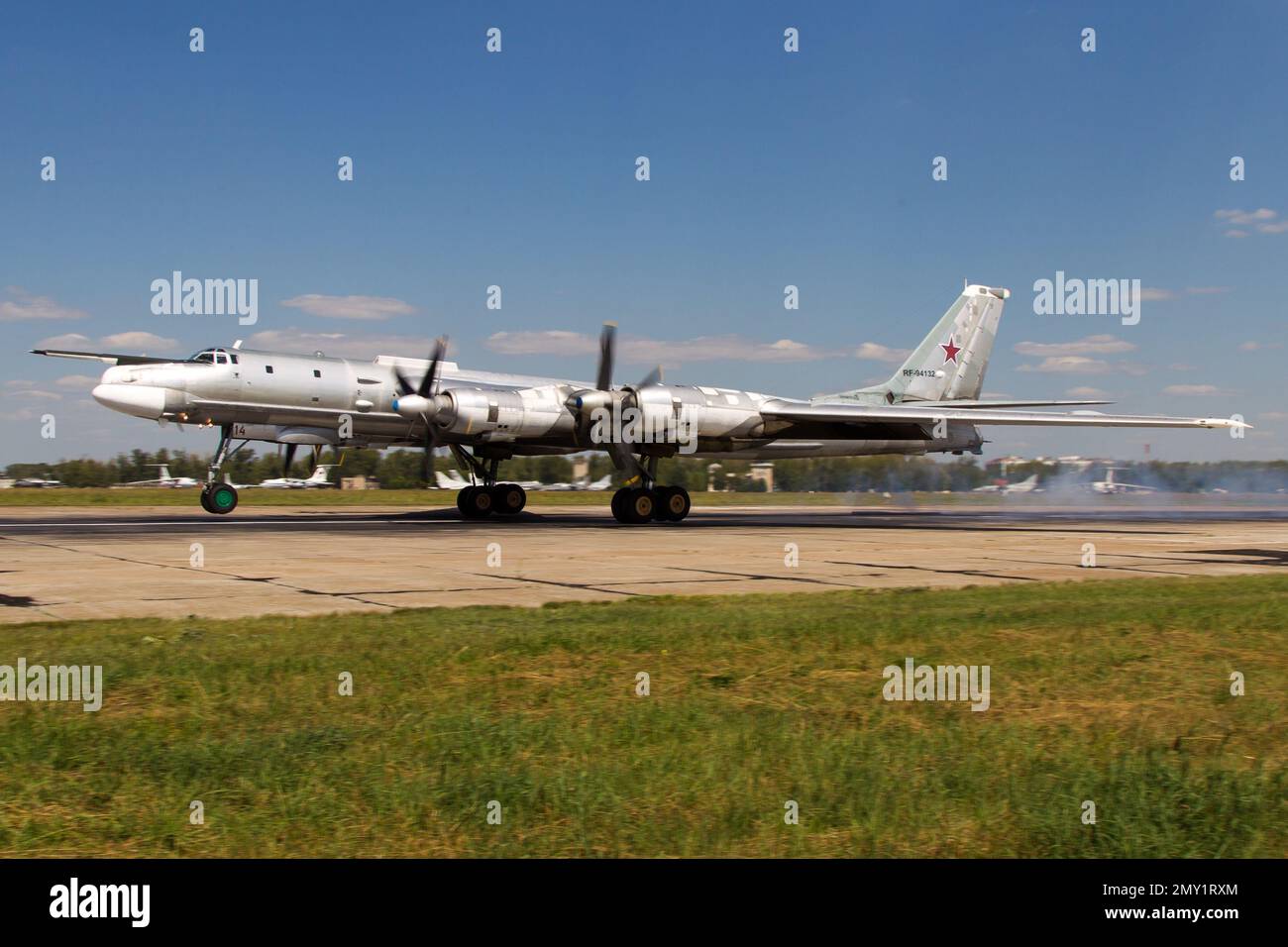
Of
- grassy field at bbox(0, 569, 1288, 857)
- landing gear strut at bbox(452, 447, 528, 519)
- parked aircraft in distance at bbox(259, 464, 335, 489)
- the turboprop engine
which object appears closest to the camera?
grassy field at bbox(0, 569, 1288, 857)

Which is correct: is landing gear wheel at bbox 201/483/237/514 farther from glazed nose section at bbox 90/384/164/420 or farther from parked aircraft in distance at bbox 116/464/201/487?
parked aircraft in distance at bbox 116/464/201/487

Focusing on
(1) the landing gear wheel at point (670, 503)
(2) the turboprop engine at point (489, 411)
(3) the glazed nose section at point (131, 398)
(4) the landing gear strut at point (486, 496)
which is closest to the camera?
(3) the glazed nose section at point (131, 398)

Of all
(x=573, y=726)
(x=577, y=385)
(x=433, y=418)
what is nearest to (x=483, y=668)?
(x=573, y=726)

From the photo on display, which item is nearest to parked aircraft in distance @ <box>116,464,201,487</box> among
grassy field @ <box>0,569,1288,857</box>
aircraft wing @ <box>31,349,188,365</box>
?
aircraft wing @ <box>31,349,188,365</box>

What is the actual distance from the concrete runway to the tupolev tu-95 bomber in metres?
2.59

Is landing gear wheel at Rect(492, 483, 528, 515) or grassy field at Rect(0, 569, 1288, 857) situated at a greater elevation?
landing gear wheel at Rect(492, 483, 528, 515)

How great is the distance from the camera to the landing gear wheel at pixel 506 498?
36.3 meters

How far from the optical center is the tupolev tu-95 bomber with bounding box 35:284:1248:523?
100 ft

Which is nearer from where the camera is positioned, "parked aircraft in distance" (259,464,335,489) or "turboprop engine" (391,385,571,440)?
"turboprop engine" (391,385,571,440)

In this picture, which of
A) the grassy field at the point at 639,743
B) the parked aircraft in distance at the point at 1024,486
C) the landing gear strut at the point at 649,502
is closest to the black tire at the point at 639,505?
the landing gear strut at the point at 649,502

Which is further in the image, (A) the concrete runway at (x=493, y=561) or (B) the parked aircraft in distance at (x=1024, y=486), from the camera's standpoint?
(B) the parked aircraft in distance at (x=1024, y=486)

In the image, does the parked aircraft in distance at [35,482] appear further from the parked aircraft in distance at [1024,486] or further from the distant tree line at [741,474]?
the parked aircraft in distance at [1024,486]

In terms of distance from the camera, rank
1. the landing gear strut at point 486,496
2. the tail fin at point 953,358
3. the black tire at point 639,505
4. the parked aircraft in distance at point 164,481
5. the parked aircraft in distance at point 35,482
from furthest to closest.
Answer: the parked aircraft in distance at point 35,482
the parked aircraft in distance at point 164,481
the tail fin at point 953,358
the landing gear strut at point 486,496
the black tire at point 639,505
